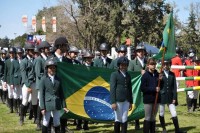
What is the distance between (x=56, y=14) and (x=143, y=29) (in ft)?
41.6

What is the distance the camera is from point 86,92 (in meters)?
10.6

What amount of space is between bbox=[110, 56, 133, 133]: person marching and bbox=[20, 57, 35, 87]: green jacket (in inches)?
134

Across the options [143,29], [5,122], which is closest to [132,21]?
[143,29]

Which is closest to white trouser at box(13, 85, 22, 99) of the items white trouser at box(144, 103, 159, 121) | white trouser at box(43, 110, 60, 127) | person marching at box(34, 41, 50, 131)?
person marching at box(34, 41, 50, 131)

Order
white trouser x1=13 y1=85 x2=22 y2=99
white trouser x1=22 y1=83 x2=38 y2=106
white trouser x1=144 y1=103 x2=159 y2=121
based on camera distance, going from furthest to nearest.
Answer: white trouser x1=13 y1=85 x2=22 y2=99
white trouser x1=22 y1=83 x2=38 y2=106
white trouser x1=144 y1=103 x2=159 y2=121

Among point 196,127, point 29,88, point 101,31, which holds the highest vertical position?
point 101,31

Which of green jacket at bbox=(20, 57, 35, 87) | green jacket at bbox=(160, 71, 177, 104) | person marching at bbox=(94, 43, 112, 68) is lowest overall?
green jacket at bbox=(160, 71, 177, 104)

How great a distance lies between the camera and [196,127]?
1152 centimetres

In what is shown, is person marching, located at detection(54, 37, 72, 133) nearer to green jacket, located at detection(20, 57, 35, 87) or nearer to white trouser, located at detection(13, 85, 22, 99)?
green jacket, located at detection(20, 57, 35, 87)

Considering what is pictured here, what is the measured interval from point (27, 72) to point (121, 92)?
3.94 meters

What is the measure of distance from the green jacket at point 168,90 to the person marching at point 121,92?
4.27 feet

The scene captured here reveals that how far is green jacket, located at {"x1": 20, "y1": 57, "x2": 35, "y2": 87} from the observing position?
456 inches

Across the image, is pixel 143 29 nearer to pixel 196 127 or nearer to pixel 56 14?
pixel 56 14

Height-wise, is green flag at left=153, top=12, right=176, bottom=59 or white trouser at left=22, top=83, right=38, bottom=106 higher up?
green flag at left=153, top=12, right=176, bottom=59
